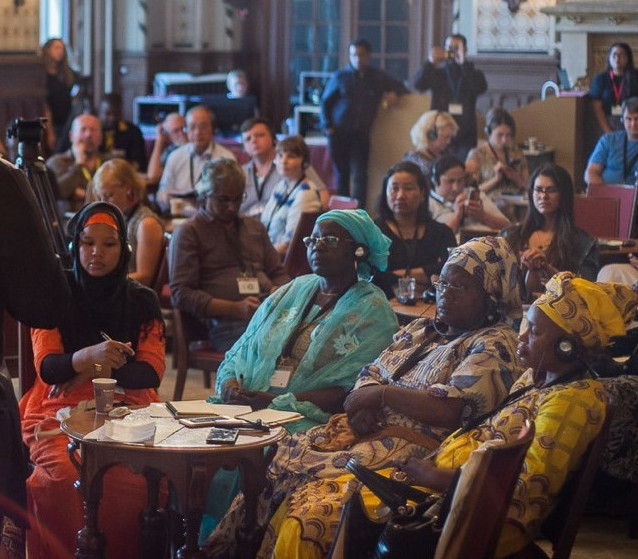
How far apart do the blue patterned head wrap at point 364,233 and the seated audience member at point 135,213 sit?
1.79 m

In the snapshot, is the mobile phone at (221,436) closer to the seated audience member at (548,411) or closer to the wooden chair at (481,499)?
the seated audience member at (548,411)

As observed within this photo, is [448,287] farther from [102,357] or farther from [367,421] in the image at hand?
[102,357]

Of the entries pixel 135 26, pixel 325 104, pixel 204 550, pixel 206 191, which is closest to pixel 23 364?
pixel 204 550

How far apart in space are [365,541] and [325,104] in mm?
9101

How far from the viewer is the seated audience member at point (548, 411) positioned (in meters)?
3.15

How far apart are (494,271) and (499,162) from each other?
20.0 feet

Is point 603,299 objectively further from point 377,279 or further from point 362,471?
point 377,279

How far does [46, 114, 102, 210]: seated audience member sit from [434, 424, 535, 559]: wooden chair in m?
6.58

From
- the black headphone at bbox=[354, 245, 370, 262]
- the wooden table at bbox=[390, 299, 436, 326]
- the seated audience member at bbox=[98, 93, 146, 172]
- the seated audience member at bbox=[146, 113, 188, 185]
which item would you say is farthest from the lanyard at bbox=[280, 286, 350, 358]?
the seated audience member at bbox=[98, 93, 146, 172]

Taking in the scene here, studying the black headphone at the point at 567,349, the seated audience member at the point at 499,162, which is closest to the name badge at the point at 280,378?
the black headphone at the point at 567,349

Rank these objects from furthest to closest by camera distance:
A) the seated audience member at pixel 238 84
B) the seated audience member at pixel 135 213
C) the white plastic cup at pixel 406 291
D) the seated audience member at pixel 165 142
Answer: the seated audience member at pixel 238 84, the seated audience member at pixel 165 142, the seated audience member at pixel 135 213, the white plastic cup at pixel 406 291

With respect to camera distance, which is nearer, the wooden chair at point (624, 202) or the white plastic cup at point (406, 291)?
the white plastic cup at point (406, 291)

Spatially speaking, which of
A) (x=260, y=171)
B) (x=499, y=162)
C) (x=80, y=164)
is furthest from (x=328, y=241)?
(x=499, y=162)

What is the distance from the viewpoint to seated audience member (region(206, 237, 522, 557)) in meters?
3.63
